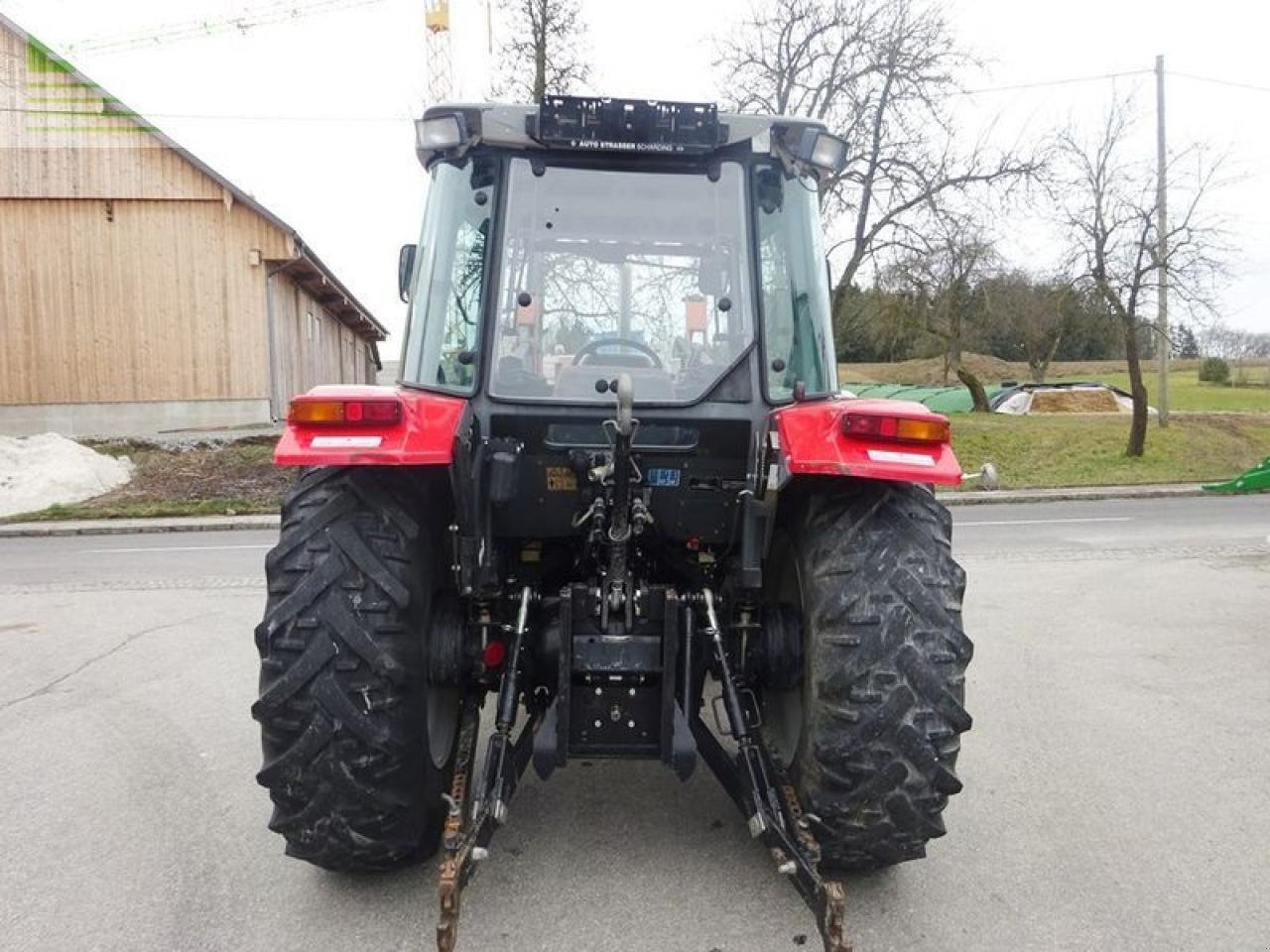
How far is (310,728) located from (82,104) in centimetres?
2136

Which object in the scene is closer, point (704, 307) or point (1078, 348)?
point (704, 307)

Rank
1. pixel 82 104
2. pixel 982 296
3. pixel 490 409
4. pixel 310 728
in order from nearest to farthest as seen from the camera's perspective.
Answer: pixel 310 728 → pixel 490 409 → pixel 82 104 → pixel 982 296

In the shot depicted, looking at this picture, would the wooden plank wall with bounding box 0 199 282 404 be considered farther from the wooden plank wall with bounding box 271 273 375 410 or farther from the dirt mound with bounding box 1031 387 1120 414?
the dirt mound with bounding box 1031 387 1120 414

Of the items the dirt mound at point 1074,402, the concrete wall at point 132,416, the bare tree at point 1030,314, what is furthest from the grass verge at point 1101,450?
the concrete wall at point 132,416

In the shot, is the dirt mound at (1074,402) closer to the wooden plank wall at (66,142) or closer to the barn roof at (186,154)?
the barn roof at (186,154)

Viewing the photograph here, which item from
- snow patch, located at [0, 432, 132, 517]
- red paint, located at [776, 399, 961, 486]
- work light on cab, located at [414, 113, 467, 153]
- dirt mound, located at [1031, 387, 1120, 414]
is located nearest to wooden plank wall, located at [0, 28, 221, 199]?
snow patch, located at [0, 432, 132, 517]

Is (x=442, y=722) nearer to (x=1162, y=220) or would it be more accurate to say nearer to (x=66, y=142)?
(x=66, y=142)

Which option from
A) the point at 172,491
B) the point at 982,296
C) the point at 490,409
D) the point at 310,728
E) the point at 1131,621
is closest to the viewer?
the point at 310,728

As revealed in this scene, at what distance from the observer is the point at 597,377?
124 inches

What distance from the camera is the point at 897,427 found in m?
2.72

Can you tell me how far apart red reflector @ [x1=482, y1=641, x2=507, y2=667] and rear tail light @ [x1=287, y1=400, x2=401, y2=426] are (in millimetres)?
828

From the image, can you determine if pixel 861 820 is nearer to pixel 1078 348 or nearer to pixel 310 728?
pixel 310 728

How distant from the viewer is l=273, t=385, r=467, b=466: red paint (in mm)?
2650

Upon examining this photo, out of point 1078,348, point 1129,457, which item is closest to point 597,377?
point 1129,457
